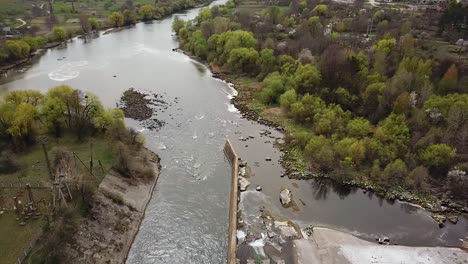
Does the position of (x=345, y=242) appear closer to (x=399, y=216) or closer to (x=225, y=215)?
(x=399, y=216)

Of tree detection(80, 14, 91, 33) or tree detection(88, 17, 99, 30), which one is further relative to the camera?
tree detection(88, 17, 99, 30)

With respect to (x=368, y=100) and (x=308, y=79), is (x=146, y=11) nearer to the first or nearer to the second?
(x=308, y=79)

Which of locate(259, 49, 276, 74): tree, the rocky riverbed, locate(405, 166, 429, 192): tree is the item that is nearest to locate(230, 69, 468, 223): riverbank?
locate(405, 166, 429, 192): tree

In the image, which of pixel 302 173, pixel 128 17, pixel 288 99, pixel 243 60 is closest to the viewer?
pixel 302 173

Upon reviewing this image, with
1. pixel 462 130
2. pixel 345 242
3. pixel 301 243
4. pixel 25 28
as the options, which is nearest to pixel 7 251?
pixel 301 243

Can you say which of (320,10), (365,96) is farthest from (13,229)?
(320,10)

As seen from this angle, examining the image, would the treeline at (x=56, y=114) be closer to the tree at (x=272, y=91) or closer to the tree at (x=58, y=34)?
the tree at (x=272, y=91)

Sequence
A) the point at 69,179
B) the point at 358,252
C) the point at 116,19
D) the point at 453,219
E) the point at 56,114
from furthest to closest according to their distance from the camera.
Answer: the point at 116,19, the point at 56,114, the point at 453,219, the point at 69,179, the point at 358,252

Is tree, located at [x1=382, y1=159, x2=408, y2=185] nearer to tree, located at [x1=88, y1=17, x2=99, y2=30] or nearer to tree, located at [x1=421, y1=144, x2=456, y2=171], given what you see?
tree, located at [x1=421, y1=144, x2=456, y2=171]
